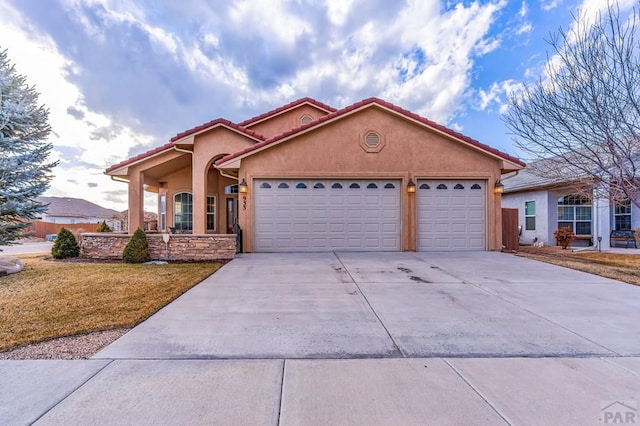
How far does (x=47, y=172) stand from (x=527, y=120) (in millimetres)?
14633

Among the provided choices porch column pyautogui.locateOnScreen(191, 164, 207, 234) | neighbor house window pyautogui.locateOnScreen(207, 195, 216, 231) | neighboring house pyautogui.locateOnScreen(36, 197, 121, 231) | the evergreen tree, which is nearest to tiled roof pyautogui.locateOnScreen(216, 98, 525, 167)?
porch column pyautogui.locateOnScreen(191, 164, 207, 234)

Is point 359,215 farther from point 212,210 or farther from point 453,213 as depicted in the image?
point 212,210

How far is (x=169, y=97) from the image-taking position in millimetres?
15008

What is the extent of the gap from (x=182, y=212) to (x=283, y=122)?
6794 millimetres

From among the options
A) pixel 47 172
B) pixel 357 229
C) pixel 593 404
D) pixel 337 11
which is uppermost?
pixel 337 11

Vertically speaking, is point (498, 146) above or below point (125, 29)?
below

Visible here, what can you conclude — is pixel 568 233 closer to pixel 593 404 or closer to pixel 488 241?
pixel 488 241

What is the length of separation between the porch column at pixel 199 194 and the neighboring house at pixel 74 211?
3230 centimetres

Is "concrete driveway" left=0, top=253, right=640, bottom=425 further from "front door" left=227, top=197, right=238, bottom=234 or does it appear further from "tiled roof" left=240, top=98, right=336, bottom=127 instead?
"tiled roof" left=240, top=98, right=336, bottom=127

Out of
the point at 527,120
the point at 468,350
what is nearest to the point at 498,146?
the point at 527,120

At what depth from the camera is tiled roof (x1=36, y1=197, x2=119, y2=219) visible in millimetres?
39438

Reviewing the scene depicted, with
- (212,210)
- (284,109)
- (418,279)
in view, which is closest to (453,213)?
(418,279)

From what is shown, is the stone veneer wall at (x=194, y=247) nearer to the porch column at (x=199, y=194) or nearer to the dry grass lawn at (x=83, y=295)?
the dry grass lawn at (x=83, y=295)

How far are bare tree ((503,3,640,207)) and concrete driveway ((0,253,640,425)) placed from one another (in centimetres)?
466
